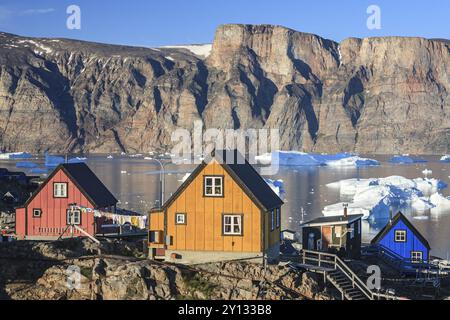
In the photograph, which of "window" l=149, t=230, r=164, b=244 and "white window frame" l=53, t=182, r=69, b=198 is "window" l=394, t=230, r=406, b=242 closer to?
"window" l=149, t=230, r=164, b=244

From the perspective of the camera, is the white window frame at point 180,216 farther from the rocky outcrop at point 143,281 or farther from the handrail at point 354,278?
the handrail at point 354,278

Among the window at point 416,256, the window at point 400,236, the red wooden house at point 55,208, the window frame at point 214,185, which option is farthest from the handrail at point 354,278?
the red wooden house at point 55,208

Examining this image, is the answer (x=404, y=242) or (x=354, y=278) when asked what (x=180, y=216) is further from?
(x=404, y=242)

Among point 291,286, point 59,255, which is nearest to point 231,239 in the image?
point 291,286

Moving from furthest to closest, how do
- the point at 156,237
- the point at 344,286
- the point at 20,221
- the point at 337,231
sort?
the point at 20,221 < the point at 337,231 < the point at 156,237 < the point at 344,286

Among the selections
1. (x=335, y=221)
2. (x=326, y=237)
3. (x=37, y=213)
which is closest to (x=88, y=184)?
(x=37, y=213)

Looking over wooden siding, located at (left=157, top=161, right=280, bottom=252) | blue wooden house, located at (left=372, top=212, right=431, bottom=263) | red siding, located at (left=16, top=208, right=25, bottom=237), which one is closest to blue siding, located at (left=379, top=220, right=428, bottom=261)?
blue wooden house, located at (left=372, top=212, right=431, bottom=263)
